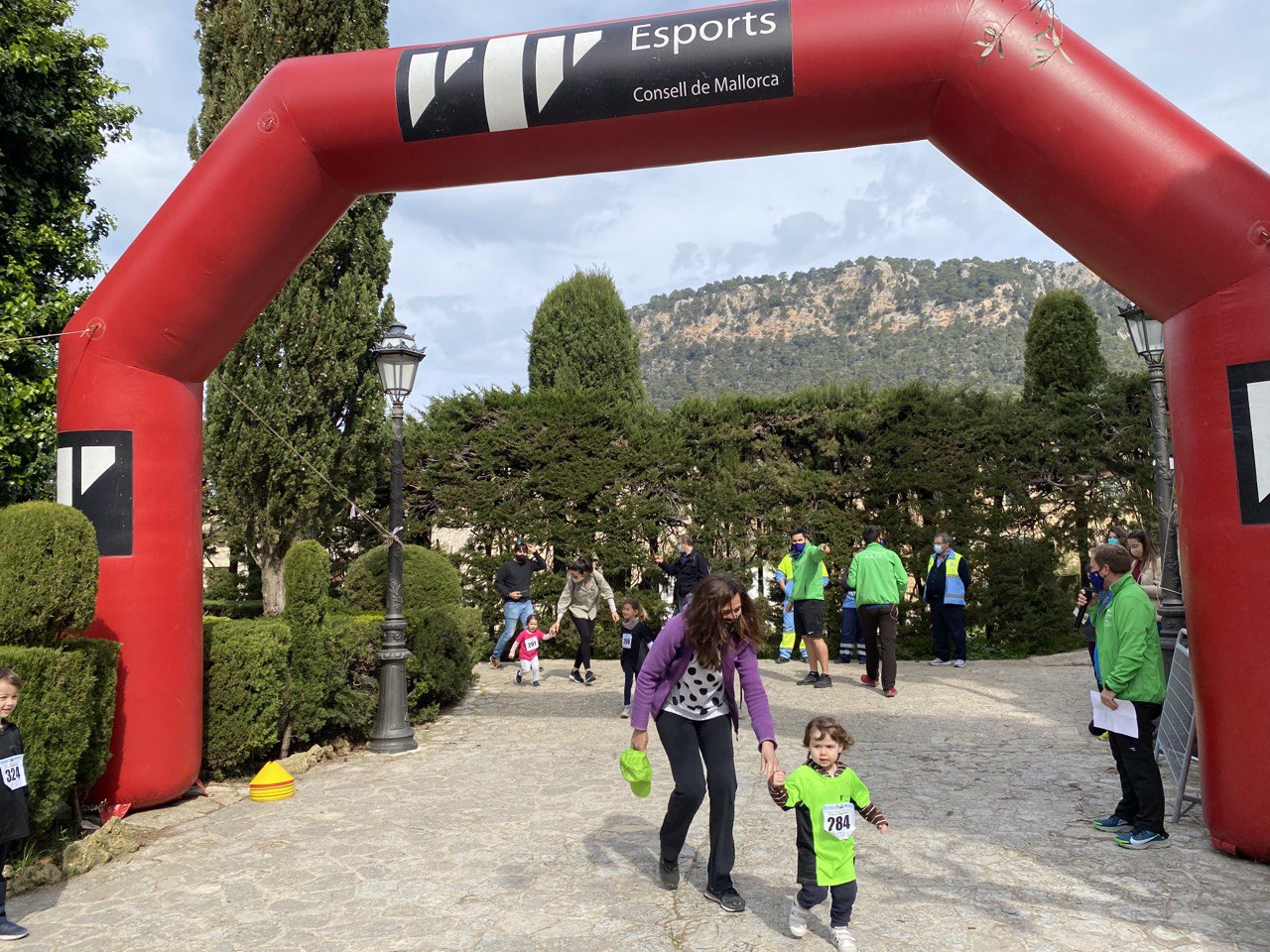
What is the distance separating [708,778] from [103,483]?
457cm

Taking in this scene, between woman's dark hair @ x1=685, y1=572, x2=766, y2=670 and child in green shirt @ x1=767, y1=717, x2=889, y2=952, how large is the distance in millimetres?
591

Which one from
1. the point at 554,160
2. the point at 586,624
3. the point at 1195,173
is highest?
the point at 554,160


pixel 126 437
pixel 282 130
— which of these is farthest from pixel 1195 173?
pixel 126 437

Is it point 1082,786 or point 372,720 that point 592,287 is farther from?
point 1082,786

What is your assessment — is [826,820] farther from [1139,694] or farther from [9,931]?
[9,931]

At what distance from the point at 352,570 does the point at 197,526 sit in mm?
5214

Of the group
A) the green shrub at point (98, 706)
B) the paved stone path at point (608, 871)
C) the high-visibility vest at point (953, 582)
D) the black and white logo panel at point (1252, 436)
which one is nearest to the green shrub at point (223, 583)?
the paved stone path at point (608, 871)

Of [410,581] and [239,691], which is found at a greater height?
[410,581]

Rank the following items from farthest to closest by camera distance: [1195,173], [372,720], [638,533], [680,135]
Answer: [638,533] < [372,720] < [680,135] < [1195,173]

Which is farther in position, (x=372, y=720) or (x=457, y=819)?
(x=372, y=720)

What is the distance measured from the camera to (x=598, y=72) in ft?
19.7

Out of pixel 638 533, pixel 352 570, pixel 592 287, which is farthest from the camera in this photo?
pixel 592 287

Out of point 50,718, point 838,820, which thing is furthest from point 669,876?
point 50,718

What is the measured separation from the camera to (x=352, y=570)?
12.0m
